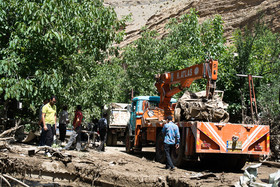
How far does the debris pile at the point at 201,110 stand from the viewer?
10.1 m

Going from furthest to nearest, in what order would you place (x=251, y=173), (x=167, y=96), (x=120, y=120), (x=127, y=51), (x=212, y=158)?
(x=127, y=51)
(x=120, y=120)
(x=167, y=96)
(x=212, y=158)
(x=251, y=173)

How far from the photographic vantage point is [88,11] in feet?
39.7

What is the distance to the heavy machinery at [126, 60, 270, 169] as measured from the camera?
930 centimetres

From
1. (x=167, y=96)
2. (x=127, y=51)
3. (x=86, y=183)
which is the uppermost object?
(x=127, y=51)

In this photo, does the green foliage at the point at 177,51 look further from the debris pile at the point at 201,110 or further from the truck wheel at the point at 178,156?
the truck wheel at the point at 178,156

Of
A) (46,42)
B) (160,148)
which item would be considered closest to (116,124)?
(160,148)

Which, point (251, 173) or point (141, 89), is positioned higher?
point (141, 89)

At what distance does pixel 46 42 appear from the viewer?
10.6m

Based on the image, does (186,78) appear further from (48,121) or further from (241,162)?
(48,121)

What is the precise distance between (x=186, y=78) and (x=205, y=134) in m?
3.05

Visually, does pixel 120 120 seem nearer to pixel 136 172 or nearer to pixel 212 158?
pixel 212 158

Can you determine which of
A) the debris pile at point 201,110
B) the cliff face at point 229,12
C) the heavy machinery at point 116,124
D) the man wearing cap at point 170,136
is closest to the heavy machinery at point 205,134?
the debris pile at point 201,110

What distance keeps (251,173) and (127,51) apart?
26.5 m

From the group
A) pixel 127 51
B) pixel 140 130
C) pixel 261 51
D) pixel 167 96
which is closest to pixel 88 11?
pixel 167 96
